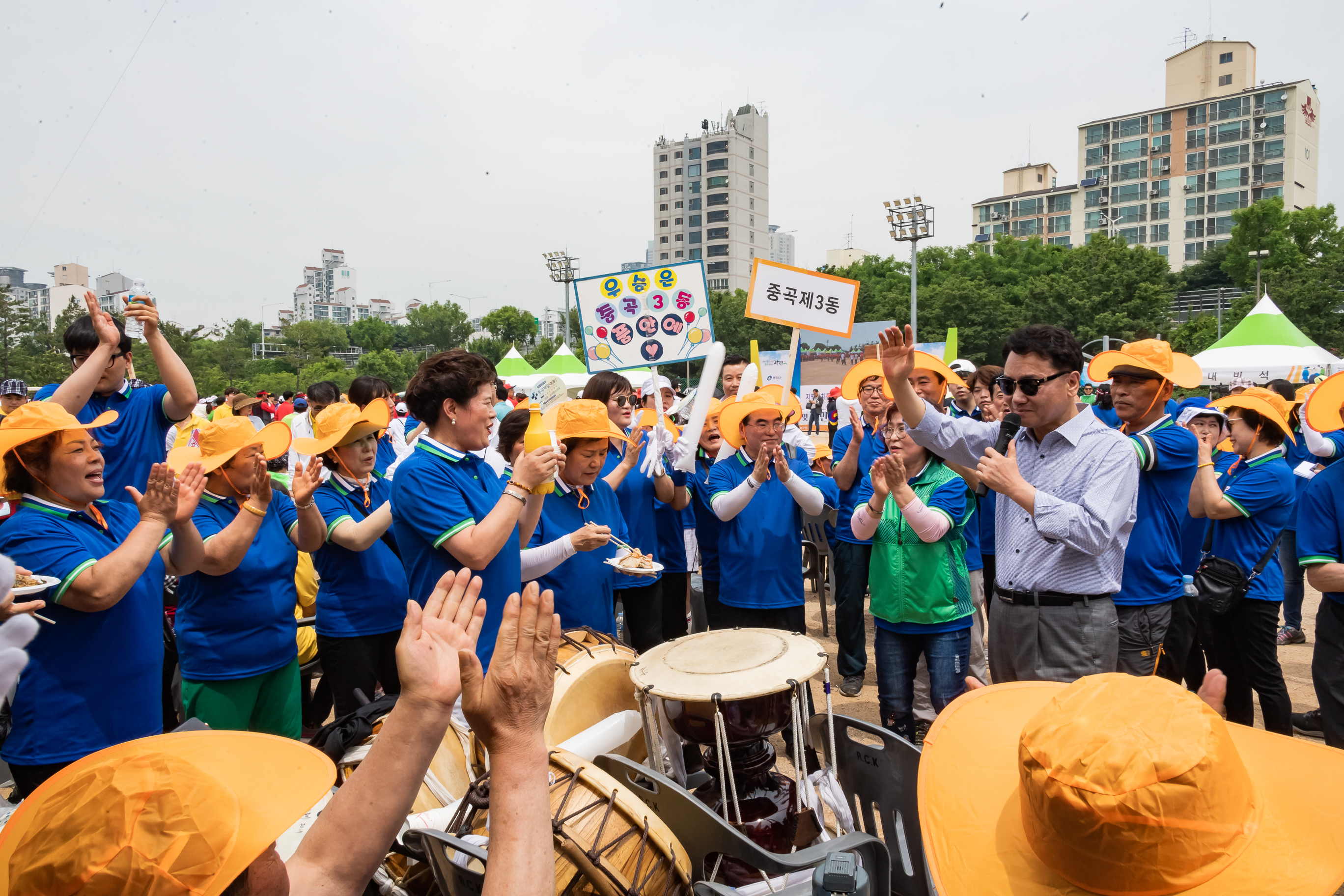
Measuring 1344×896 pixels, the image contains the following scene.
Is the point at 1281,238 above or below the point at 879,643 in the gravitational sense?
above

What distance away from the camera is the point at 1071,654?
3004 millimetres

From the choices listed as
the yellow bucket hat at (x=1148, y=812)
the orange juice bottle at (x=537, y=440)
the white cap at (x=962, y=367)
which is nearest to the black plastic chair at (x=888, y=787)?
the yellow bucket hat at (x=1148, y=812)

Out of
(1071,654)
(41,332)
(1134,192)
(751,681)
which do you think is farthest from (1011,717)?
(1134,192)

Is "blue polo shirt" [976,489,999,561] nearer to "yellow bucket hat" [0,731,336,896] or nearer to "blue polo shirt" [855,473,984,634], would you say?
"blue polo shirt" [855,473,984,634]

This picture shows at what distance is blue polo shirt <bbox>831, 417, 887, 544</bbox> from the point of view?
5.54 m

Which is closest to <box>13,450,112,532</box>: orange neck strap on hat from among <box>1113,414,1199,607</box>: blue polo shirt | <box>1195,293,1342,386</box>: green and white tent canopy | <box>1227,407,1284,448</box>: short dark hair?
<box>1113,414,1199,607</box>: blue polo shirt

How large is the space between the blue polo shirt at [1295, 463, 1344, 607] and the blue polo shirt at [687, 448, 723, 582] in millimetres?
2876

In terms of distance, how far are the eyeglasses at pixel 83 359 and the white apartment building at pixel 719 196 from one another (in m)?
94.1

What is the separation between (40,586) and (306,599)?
2.53 metres

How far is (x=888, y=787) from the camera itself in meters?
2.74

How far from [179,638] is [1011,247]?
6355cm

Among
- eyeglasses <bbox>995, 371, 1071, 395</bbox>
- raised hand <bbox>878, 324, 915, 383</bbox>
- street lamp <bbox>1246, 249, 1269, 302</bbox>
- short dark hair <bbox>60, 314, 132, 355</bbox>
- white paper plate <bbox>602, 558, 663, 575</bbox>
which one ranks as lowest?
white paper plate <bbox>602, 558, 663, 575</bbox>

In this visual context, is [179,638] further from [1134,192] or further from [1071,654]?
[1134,192]

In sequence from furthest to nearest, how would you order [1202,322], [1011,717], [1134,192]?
[1134,192], [1202,322], [1011,717]
